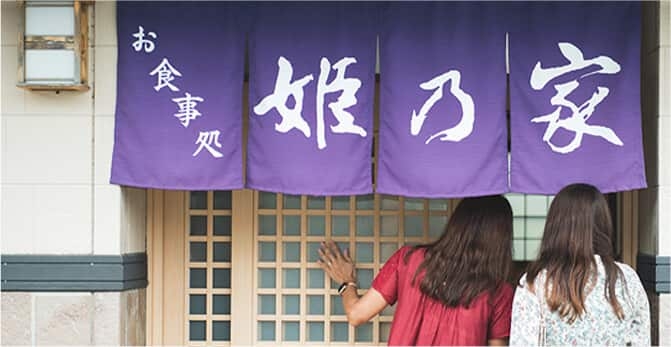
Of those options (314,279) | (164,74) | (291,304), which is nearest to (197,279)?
(291,304)

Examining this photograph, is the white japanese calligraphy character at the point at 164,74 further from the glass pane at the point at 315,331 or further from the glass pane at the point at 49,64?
the glass pane at the point at 315,331

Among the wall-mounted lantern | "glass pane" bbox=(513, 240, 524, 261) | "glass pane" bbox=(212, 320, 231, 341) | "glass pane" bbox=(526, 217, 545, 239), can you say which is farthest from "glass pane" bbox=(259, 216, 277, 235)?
"glass pane" bbox=(526, 217, 545, 239)

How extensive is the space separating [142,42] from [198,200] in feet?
4.49

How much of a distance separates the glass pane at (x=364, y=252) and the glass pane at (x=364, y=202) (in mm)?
277

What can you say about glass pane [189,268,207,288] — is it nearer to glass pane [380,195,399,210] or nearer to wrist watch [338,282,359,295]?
wrist watch [338,282,359,295]

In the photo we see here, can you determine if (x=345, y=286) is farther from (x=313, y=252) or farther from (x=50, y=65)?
(x=50, y=65)

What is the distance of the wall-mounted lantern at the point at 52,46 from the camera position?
5410 mm

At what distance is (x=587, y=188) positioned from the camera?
175 inches

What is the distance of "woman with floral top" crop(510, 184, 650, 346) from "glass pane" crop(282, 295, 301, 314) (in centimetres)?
236

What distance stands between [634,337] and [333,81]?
248cm

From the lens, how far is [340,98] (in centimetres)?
545

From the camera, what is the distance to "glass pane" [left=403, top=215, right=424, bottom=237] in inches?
248

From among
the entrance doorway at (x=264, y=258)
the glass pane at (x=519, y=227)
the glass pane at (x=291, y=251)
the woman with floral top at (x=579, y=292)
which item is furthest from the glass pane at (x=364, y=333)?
the glass pane at (x=519, y=227)

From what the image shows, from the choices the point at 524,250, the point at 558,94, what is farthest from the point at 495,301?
the point at 524,250
